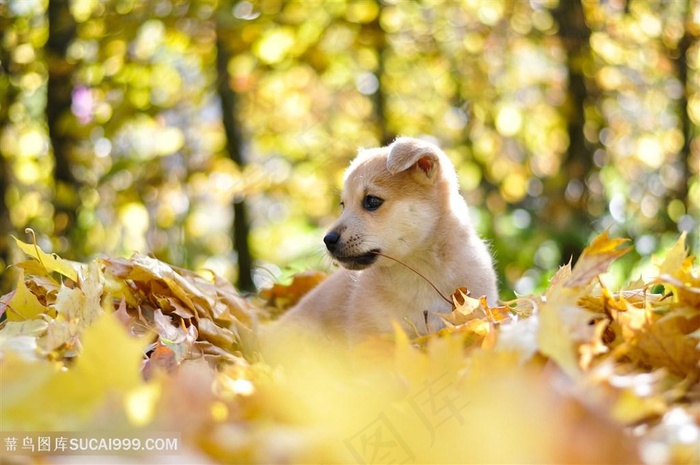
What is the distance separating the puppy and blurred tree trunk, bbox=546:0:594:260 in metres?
3.00

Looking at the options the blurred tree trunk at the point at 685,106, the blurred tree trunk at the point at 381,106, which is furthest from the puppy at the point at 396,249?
the blurred tree trunk at the point at 685,106

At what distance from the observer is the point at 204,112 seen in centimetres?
901

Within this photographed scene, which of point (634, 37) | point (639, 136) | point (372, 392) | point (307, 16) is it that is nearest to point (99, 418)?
point (372, 392)

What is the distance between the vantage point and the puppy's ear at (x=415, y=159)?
→ 9.14 feet

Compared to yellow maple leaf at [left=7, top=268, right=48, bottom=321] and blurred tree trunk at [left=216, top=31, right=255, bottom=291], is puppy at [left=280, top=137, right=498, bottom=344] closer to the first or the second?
yellow maple leaf at [left=7, top=268, right=48, bottom=321]

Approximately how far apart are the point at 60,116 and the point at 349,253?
3.64m

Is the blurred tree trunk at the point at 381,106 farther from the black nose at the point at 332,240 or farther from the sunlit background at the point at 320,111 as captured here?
the black nose at the point at 332,240

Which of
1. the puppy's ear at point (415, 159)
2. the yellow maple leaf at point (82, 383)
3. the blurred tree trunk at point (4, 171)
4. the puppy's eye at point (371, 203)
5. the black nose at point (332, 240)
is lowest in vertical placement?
the blurred tree trunk at point (4, 171)

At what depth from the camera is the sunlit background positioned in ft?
15.5

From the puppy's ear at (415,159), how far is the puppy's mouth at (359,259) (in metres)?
0.31

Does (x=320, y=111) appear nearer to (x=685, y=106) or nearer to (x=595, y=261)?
(x=685, y=106)

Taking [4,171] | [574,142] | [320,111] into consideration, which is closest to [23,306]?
[4,171]

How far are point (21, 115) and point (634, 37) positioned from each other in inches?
217

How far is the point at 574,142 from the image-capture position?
631 cm
